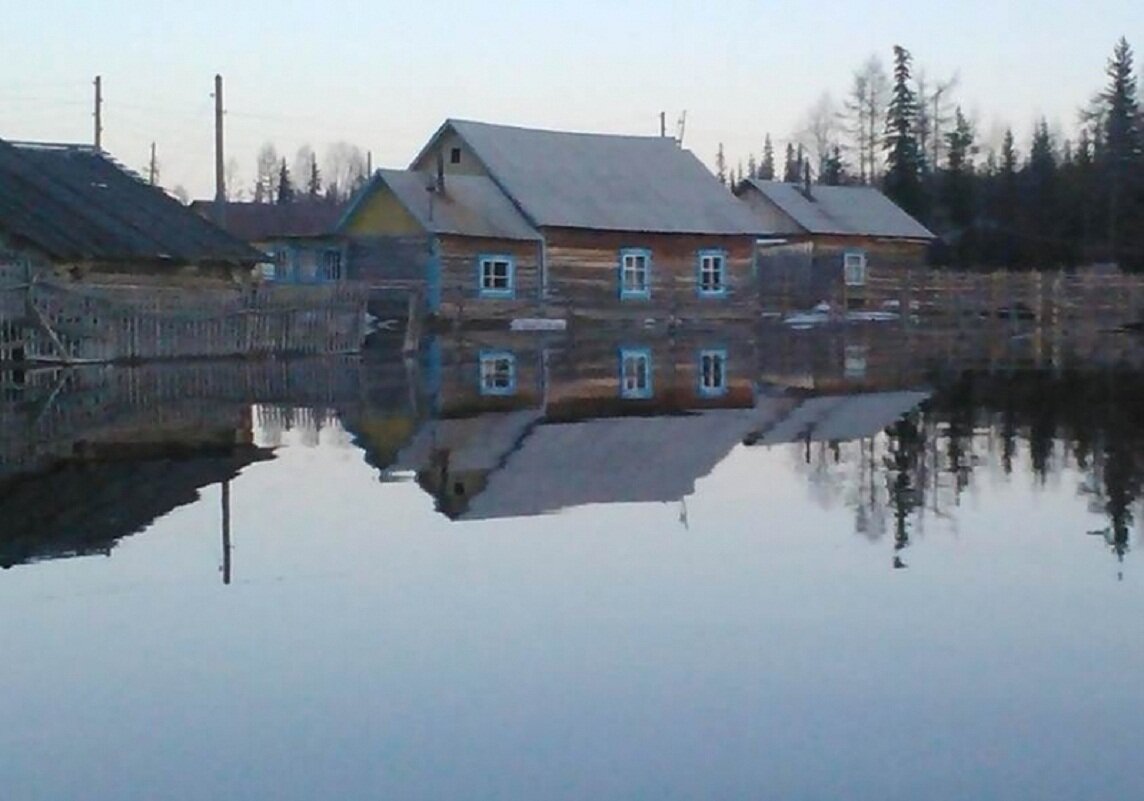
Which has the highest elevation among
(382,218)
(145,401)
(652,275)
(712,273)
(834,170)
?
(834,170)

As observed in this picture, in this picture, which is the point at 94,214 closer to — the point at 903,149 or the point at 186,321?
the point at 186,321

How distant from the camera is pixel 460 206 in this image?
165 feet

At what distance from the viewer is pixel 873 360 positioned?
36.0 m

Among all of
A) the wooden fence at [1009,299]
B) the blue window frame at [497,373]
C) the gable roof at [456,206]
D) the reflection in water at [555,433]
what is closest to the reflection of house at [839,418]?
the reflection in water at [555,433]

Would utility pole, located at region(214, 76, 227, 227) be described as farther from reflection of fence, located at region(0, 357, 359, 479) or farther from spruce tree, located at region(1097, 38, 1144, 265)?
spruce tree, located at region(1097, 38, 1144, 265)

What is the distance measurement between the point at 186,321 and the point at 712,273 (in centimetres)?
2645

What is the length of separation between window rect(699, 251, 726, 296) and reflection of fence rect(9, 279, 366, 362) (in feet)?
66.1

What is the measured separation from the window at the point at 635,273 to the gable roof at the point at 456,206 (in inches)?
159

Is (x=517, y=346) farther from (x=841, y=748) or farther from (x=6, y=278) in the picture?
(x=841, y=748)

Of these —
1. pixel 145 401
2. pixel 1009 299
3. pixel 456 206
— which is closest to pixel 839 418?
pixel 145 401

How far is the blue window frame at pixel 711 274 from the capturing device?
55.4 m

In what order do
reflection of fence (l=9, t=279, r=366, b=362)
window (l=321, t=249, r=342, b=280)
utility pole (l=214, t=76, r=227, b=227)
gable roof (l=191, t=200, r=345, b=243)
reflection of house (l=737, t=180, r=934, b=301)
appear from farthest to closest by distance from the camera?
1. gable roof (l=191, t=200, r=345, b=243)
2. reflection of house (l=737, t=180, r=934, b=301)
3. window (l=321, t=249, r=342, b=280)
4. utility pole (l=214, t=76, r=227, b=227)
5. reflection of fence (l=9, t=279, r=366, b=362)

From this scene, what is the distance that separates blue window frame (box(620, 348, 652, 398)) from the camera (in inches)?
1005

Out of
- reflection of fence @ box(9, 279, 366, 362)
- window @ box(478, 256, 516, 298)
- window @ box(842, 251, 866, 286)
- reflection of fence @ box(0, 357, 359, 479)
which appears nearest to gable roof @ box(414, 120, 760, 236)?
window @ box(478, 256, 516, 298)
